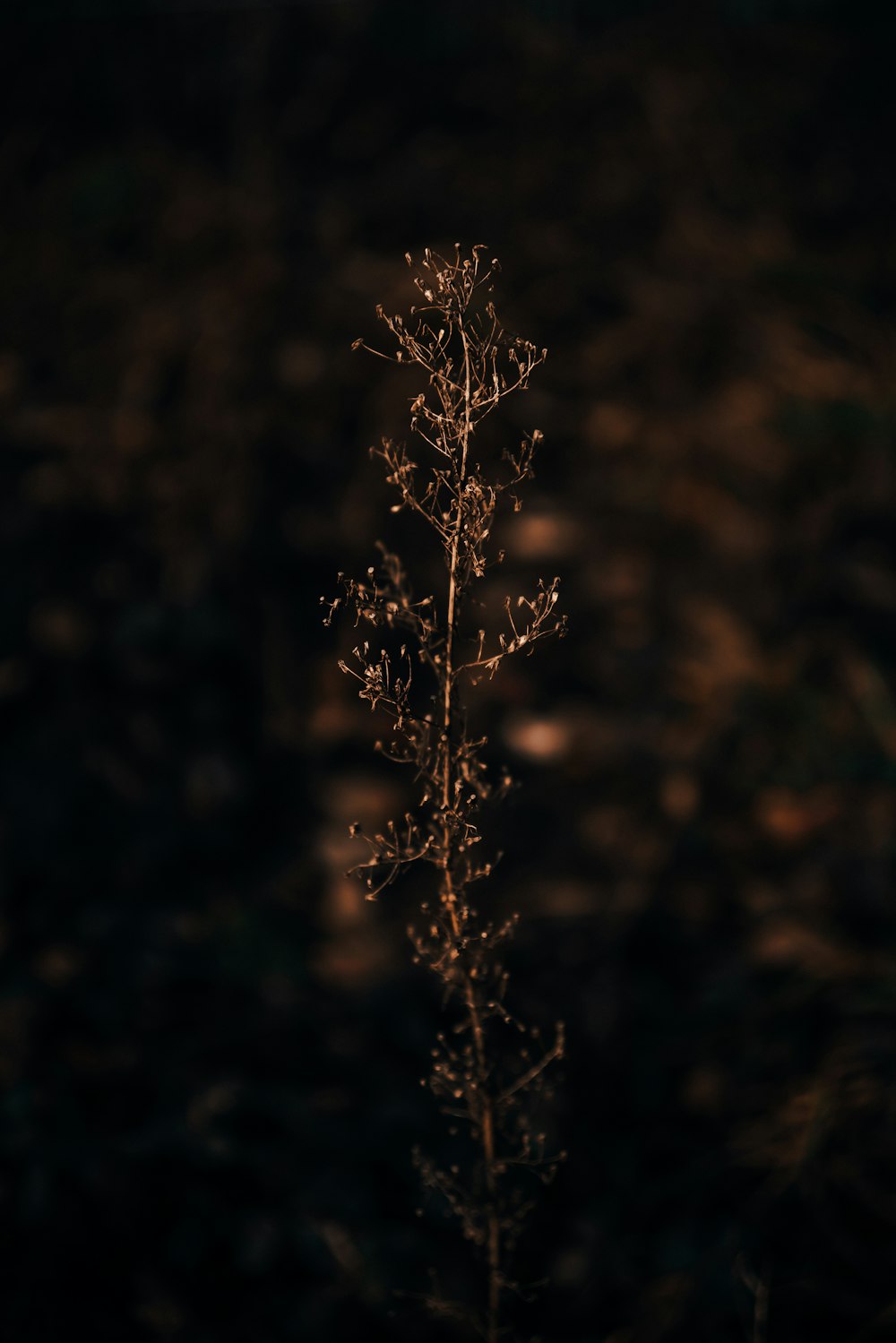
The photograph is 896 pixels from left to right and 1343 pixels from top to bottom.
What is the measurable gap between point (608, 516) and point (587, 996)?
1.81 m

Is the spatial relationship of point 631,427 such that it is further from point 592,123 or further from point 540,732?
point 592,123

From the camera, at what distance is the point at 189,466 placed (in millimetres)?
4332

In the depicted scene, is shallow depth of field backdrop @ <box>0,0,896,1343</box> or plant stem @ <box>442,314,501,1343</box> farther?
shallow depth of field backdrop @ <box>0,0,896,1343</box>

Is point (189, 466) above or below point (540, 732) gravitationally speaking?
above

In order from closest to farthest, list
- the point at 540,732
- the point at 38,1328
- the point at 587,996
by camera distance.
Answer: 1. the point at 38,1328
2. the point at 587,996
3. the point at 540,732

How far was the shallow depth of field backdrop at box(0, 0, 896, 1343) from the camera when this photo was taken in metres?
2.72

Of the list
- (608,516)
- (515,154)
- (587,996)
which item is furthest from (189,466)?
(587,996)

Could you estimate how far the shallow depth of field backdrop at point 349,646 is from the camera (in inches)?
107

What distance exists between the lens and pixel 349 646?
3998 mm

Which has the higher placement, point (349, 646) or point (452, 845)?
point (349, 646)

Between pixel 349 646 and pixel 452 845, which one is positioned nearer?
pixel 452 845

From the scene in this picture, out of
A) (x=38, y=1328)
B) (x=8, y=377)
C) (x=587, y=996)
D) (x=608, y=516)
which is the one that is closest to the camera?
(x=38, y=1328)

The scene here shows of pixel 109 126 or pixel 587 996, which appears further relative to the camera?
pixel 109 126

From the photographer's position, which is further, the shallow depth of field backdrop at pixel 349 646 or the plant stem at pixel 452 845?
the shallow depth of field backdrop at pixel 349 646
